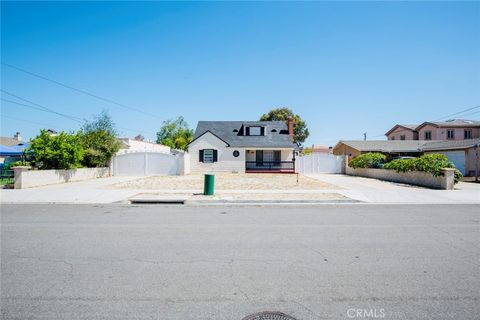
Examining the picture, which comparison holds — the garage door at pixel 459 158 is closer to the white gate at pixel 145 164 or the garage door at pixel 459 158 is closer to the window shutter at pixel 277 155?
the window shutter at pixel 277 155

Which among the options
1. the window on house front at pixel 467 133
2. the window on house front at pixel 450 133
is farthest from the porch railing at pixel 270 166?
the window on house front at pixel 467 133

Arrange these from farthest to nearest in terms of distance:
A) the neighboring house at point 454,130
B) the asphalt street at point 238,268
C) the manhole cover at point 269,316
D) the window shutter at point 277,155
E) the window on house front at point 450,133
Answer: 1. the window on house front at point 450,133
2. the neighboring house at point 454,130
3. the window shutter at point 277,155
4. the asphalt street at point 238,268
5. the manhole cover at point 269,316

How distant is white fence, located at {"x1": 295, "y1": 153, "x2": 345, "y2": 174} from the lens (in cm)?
3312

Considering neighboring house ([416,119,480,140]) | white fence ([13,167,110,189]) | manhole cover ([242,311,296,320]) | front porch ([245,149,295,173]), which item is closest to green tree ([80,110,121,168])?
white fence ([13,167,110,189])

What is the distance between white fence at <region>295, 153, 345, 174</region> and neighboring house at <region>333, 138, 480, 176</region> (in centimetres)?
711

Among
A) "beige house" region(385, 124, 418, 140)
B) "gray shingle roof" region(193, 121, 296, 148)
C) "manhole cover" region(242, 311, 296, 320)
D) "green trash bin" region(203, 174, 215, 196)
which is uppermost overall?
"beige house" region(385, 124, 418, 140)

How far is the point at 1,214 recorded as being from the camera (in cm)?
918

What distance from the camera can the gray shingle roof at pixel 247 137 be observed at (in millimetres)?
33219

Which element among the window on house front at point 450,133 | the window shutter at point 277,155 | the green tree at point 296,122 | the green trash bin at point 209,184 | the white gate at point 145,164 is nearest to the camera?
the green trash bin at point 209,184

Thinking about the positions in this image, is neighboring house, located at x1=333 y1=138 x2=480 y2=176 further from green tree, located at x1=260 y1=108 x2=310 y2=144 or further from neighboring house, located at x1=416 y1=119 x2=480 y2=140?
green tree, located at x1=260 y1=108 x2=310 y2=144

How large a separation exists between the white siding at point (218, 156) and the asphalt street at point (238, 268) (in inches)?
935

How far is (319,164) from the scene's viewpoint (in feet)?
109

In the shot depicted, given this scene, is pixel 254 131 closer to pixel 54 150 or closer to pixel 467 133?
pixel 54 150

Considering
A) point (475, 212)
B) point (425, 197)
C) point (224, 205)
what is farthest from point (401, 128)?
point (224, 205)
